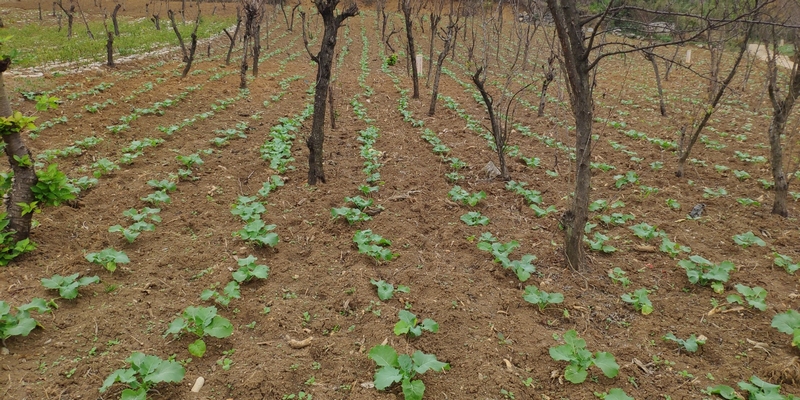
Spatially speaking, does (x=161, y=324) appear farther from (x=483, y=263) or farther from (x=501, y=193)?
(x=501, y=193)

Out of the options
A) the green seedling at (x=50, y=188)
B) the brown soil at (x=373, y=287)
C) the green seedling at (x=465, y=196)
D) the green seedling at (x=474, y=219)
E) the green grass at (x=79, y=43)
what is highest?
the green grass at (x=79, y=43)

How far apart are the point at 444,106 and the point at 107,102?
7.97 m

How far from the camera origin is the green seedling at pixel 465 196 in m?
5.38

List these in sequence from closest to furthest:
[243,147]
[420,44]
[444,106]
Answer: [243,147] < [444,106] < [420,44]

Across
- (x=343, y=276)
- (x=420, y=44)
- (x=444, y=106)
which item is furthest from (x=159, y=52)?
(x=343, y=276)

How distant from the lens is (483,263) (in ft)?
→ 13.6

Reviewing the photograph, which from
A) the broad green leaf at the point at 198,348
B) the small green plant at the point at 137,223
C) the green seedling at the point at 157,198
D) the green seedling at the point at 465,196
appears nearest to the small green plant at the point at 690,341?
the green seedling at the point at 465,196

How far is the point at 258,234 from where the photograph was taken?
4.17 m

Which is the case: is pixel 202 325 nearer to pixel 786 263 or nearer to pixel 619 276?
pixel 619 276

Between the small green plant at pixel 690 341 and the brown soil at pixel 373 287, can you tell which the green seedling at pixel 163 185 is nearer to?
the brown soil at pixel 373 287

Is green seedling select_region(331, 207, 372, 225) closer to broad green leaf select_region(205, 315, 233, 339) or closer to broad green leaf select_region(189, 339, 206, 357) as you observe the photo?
broad green leaf select_region(205, 315, 233, 339)

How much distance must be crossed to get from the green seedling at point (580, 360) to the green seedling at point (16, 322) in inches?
140

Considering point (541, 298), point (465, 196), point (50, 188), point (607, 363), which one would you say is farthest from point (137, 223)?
point (607, 363)

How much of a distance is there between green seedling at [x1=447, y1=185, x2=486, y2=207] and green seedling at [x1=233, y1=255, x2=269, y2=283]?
2.74 meters
